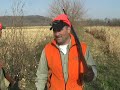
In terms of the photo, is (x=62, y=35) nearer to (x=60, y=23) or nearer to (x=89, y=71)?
(x=60, y=23)

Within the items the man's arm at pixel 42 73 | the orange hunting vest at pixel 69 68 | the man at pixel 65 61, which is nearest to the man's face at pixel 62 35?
the man at pixel 65 61

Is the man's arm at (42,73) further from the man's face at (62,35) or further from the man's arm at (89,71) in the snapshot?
the man's arm at (89,71)

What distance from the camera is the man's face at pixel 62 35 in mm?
5152

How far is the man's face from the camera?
515 cm

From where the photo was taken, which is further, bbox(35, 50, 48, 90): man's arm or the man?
bbox(35, 50, 48, 90): man's arm

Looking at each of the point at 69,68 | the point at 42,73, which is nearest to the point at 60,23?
the point at 69,68

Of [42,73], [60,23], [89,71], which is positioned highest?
[60,23]

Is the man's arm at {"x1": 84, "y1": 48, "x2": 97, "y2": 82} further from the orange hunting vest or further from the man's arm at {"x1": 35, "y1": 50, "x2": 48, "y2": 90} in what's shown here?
the man's arm at {"x1": 35, "y1": 50, "x2": 48, "y2": 90}

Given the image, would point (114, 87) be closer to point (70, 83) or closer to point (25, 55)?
point (25, 55)

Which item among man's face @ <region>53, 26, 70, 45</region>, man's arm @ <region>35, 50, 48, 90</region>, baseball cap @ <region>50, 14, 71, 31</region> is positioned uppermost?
baseball cap @ <region>50, 14, 71, 31</region>

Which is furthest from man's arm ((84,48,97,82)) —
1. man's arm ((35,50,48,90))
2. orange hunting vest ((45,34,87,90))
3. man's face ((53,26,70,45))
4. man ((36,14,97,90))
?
man's arm ((35,50,48,90))

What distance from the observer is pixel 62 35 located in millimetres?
5168

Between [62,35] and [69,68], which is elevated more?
[62,35]

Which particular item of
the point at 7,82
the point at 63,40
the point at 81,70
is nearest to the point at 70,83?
the point at 81,70
